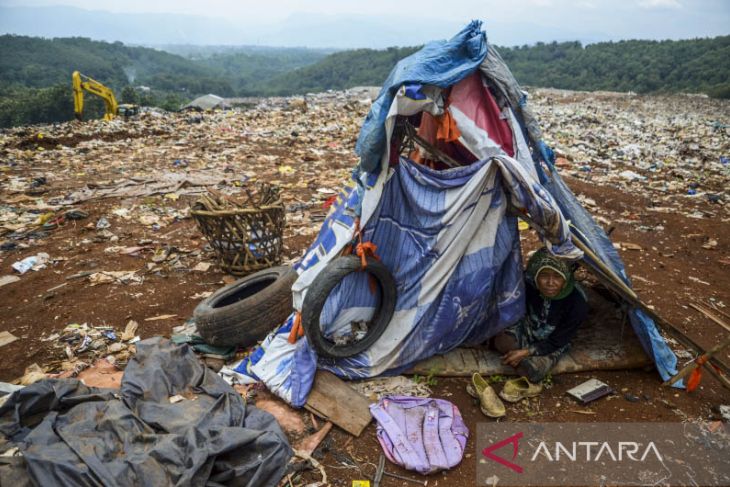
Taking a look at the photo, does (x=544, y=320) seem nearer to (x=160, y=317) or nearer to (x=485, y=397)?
(x=485, y=397)

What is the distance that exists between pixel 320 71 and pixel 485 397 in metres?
56.6

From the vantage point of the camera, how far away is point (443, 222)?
2680 millimetres

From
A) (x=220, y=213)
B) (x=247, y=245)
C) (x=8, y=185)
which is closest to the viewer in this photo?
(x=220, y=213)

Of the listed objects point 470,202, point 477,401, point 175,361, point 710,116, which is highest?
point 710,116

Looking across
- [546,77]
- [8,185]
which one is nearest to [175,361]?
[8,185]

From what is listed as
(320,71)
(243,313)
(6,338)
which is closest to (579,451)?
(243,313)

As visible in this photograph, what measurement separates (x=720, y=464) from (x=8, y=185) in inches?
355

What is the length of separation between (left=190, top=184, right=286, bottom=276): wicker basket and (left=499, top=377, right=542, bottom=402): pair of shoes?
2.41 meters

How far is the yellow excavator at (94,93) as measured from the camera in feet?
39.7

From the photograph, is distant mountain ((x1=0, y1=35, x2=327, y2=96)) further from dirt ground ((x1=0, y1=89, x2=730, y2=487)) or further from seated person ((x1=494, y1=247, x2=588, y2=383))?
seated person ((x1=494, y1=247, x2=588, y2=383))

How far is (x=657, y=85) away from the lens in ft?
85.1

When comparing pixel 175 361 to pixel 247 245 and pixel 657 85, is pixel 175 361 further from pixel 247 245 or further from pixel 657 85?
pixel 657 85

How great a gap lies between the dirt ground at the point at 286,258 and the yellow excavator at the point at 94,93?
356 cm

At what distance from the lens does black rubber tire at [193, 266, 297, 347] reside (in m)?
3.04
